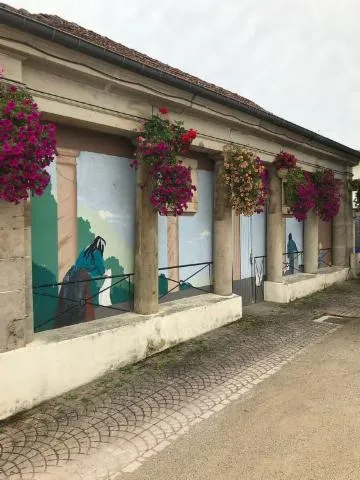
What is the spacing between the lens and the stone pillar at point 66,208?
5.51 metres

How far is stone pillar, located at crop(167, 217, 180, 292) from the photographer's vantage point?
729cm

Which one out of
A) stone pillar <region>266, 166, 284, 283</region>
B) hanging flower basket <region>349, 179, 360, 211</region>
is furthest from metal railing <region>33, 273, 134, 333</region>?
hanging flower basket <region>349, 179, 360, 211</region>

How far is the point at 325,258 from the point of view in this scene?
43.2 ft

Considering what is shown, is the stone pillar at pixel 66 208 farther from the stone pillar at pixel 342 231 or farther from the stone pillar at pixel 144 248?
the stone pillar at pixel 342 231

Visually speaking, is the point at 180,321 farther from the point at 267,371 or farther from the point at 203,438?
the point at 203,438

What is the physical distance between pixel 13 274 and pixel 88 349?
151cm

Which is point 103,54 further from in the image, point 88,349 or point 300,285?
point 300,285

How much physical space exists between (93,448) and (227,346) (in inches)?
130

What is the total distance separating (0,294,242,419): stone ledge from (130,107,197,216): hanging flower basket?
190 cm

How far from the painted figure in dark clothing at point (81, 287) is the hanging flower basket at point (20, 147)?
1.91 metres

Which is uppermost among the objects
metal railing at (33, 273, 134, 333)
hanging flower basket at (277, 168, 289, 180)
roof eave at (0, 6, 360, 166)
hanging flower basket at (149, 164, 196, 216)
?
roof eave at (0, 6, 360, 166)

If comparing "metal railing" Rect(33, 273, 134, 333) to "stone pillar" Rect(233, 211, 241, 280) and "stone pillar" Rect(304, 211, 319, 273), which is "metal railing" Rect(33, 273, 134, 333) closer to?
"stone pillar" Rect(233, 211, 241, 280)

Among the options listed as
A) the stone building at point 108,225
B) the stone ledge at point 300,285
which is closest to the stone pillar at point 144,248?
the stone building at point 108,225

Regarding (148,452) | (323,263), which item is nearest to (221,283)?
(148,452)
